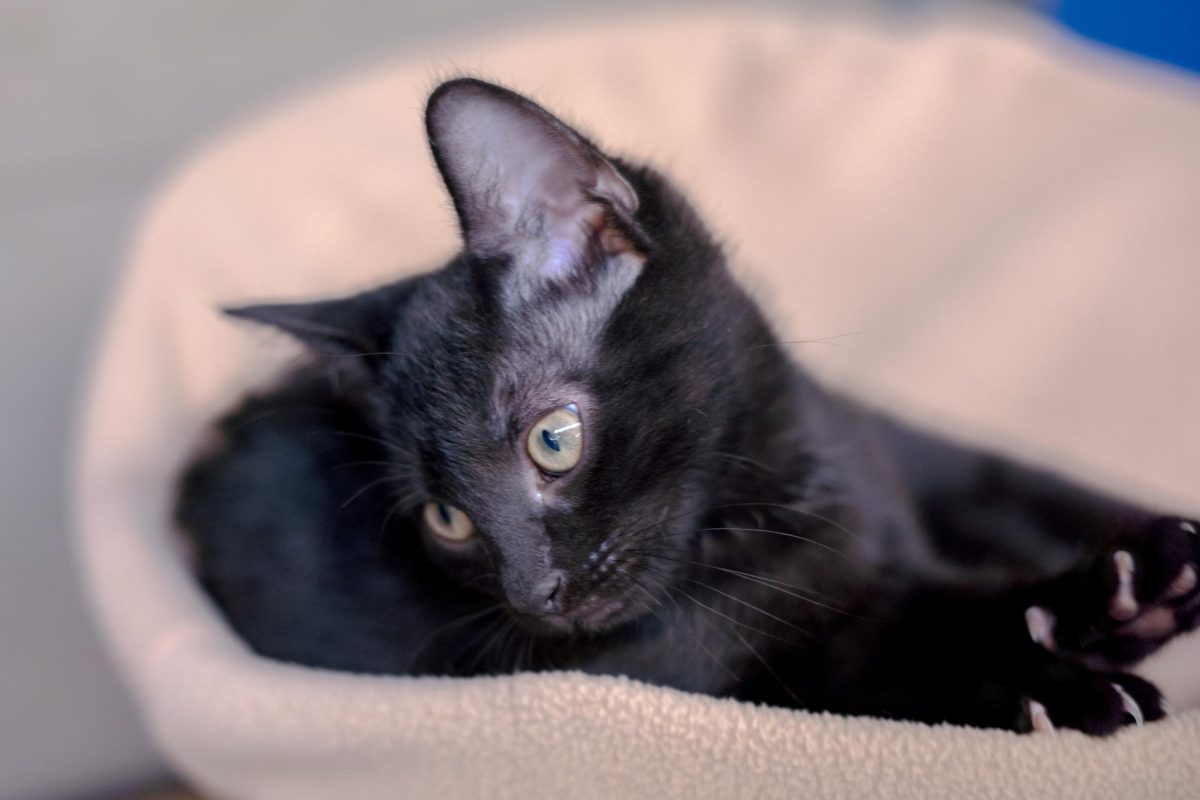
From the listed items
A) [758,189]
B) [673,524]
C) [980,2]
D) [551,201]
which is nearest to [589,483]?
[673,524]

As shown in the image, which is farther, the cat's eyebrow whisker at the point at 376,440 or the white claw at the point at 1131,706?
the cat's eyebrow whisker at the point at 376,440

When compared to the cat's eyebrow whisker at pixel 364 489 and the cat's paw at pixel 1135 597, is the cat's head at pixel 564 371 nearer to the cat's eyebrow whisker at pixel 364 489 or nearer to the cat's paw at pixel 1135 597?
the cat's eyebrow whisker at pixel 364 489

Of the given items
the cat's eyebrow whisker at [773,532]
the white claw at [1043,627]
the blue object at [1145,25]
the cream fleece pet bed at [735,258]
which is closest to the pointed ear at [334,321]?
the cream fleece pet bed at [735,258]

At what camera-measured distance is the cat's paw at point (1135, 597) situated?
0.79 meters

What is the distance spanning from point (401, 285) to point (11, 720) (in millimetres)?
897

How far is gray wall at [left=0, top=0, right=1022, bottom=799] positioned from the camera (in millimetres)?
1446

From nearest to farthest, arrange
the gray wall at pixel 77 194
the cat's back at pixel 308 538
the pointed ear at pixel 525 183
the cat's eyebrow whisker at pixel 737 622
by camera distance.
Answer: the pointed ear at pixel 525 183
the cat's eyebrow whisker at pixel 737 622
the cat's back at pixel 308 538
the gray wall at pixel 77 194

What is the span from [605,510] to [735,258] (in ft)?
1.23

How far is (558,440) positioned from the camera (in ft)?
2.64

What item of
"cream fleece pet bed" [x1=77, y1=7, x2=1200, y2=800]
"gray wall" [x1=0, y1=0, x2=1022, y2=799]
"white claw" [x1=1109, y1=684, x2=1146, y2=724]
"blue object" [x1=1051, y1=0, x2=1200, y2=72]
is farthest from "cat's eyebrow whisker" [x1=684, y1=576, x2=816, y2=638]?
"blue object" [x1=1051, y1=0, x2=1200, y2=72]

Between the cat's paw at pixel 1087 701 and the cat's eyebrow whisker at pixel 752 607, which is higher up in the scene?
the cat's eyebrow whisker at pixel 752 607

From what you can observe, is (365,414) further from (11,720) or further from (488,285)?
(11,720)

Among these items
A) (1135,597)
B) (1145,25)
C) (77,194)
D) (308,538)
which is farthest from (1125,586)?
(77,194)

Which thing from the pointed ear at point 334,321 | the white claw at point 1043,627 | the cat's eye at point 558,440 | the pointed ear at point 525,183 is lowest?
the white claw at point 1043,627
